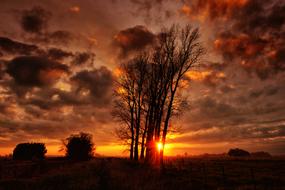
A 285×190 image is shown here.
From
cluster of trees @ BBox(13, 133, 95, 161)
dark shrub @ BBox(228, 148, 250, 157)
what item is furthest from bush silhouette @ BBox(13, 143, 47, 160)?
dark shrub @ BBox(228, 148, 250, 157)

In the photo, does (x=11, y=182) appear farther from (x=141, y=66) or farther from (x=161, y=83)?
(x=141, y=66)

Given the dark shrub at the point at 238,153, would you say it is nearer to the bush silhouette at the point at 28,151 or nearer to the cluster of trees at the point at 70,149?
the cluster of trees at the point at 70,149

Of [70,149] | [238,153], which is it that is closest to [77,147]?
[70,149]

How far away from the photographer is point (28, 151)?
40.1 m

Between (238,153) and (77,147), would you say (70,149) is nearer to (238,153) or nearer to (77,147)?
(77,147)

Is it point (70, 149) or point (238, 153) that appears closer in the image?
point (70, 149)

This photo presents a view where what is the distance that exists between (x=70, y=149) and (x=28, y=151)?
7.04m

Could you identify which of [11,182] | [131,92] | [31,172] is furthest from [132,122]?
[11,182]

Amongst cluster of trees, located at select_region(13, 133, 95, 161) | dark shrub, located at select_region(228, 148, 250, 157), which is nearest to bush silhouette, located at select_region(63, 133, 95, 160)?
cluster of trees, located at select_region(13, 133, 95, 161)

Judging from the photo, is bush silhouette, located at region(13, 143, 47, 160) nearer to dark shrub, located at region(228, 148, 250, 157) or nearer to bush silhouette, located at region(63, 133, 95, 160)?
bush silhouette, located at region(63, 133, 95, 160)

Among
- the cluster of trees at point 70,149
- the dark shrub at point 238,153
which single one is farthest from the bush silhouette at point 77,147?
the dark shrub at point 238,153

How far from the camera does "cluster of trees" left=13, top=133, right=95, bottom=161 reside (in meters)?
39.8

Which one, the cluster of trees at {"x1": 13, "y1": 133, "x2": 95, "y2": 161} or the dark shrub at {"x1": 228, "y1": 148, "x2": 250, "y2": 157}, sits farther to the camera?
the dark shrub at {"x1": 228, "y1": 148, "x2": 250, "y2": 157}

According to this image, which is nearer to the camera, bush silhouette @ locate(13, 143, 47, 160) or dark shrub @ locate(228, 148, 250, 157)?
bush silhouette @ locate(13, 143, 47, 160)
